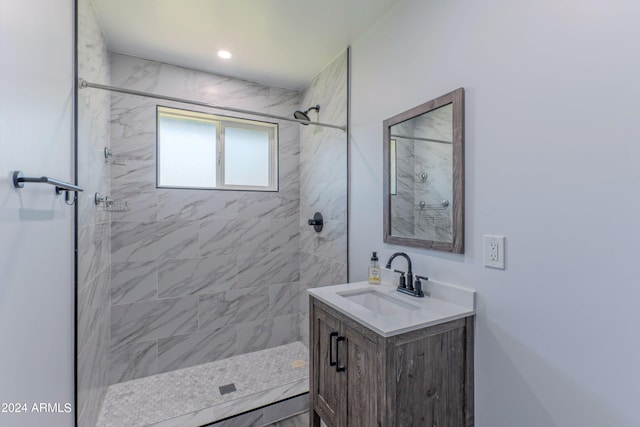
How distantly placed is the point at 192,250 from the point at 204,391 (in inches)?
42.6

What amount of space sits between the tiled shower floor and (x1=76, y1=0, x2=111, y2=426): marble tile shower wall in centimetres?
17

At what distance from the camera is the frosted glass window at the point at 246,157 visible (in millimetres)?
2695

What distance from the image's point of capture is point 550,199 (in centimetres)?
101

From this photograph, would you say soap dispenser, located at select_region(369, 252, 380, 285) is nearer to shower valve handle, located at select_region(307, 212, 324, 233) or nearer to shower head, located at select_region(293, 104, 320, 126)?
shower valve handle, located at select_region(307, 212, 324, 233)

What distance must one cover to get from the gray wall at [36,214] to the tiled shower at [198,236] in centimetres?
52

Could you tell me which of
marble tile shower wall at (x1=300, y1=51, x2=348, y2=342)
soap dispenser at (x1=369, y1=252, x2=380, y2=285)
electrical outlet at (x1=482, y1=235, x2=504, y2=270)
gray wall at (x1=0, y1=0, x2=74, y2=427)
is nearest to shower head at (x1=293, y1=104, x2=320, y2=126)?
marble tile shower wall at (x1=300, y1=51, x2=348, y2=342)

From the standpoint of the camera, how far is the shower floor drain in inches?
83.7

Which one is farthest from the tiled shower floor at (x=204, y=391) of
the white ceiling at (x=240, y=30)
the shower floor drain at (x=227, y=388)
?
the white ceiling at (x=240, y=30)

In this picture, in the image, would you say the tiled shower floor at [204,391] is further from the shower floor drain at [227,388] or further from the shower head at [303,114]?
the shower head at [303,114]

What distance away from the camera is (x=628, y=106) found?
834 millimetres

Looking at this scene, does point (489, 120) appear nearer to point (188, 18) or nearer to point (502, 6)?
point (502, 6)


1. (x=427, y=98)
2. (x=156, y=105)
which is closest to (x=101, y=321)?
(x=156, y=105)

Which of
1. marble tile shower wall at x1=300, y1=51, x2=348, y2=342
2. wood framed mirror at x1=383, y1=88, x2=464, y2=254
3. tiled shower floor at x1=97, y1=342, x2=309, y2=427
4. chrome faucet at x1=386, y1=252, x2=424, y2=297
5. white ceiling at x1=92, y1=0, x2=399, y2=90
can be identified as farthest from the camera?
marble tile shower wall at x1=300, y1=51, x2=348, y2=342

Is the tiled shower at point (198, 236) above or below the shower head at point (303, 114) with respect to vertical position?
below
